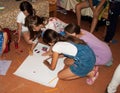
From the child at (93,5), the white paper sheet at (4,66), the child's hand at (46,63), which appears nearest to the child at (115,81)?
the child's hand at (46,63)

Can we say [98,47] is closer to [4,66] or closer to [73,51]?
[73,51]

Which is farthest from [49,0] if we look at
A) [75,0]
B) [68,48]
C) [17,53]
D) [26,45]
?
[68,48]

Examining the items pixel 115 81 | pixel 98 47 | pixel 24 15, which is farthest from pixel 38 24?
pixel 115 81

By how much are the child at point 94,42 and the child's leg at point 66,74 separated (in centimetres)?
31

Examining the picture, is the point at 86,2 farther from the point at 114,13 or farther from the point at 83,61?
the point at 83,61

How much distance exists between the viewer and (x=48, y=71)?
204 cm

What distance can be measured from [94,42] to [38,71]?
24.4 inches

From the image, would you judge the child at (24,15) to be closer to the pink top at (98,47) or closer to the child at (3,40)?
the child at (3,40)

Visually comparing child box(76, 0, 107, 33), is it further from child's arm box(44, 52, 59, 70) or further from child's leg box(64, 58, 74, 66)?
child's arm box(44, 52, 59, 70)

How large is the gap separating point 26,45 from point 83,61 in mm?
984

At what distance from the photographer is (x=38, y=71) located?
6.68ft

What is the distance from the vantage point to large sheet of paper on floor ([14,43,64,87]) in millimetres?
1950

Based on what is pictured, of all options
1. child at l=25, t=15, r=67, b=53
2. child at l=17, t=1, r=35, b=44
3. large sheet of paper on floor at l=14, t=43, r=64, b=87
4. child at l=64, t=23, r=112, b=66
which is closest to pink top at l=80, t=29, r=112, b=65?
child at l=64, t=23, r=112, b=66

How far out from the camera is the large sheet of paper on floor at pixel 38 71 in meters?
1.95
